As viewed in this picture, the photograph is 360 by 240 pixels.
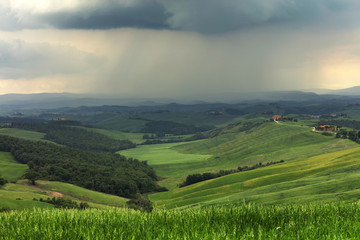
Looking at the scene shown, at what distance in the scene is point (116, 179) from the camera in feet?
630

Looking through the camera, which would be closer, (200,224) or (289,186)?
(200,224)

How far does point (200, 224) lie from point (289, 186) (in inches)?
3143

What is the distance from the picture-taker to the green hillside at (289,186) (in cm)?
6066

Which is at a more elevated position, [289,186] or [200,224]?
[200,224]

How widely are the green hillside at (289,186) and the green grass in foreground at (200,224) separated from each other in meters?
24.6

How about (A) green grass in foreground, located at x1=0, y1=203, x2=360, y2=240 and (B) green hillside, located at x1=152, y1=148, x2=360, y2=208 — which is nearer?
(A) green grass in foreground, located at x1=0, y1=203, x2=360, y2=240

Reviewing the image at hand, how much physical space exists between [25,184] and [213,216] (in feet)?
556

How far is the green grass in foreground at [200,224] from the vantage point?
448 inches

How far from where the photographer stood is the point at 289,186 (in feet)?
277

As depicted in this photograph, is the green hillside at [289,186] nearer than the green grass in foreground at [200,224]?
No

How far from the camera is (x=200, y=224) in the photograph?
1334 cm

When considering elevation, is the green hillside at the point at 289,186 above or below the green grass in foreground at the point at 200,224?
below

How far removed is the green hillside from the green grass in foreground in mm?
24646

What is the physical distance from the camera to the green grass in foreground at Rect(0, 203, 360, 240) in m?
11.4
